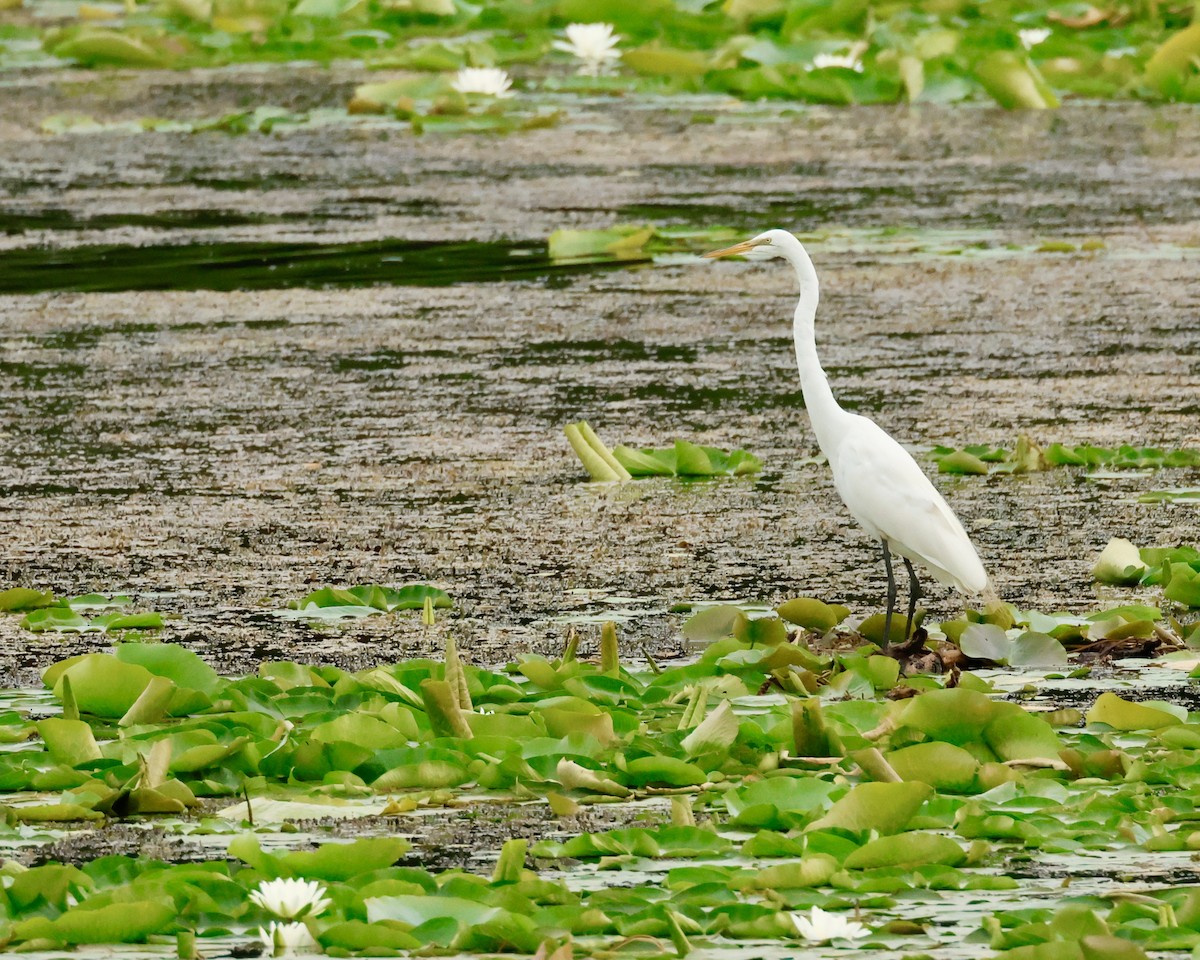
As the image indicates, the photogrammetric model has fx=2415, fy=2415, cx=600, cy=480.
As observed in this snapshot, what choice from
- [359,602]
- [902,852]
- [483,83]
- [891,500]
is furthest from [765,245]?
[483,83]

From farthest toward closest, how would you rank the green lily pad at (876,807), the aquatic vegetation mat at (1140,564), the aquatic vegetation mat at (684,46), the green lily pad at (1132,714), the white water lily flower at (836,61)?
1. the white water lily flower at (836,61)
2. the aquatic vegetation mat at (684,46)
3. the aquatic vegetation mat at (1140,564)
4. the green lily pad at (1132,714)
5. the green lily pad at (876,807)

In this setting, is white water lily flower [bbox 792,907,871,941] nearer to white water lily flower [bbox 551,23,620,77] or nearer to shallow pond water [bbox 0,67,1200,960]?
shallow pond water [bbox 0,67,1200,960]

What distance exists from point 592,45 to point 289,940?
13890 millimetres

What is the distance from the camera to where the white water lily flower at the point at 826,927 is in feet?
10.8

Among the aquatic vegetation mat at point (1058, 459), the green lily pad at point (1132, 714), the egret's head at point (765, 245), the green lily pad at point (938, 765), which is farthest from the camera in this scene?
the aquatic vegetation mat at point (1058, 459)

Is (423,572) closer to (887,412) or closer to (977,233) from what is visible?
(887,412)

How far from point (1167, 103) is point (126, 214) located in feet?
20.3

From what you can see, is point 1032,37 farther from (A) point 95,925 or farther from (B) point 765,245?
(A) point 95,925

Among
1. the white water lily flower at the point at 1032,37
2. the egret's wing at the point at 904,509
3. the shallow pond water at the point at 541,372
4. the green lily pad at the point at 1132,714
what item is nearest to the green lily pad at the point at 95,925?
the shallow pond water at the point at 541,372

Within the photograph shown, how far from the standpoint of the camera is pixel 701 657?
4.93m

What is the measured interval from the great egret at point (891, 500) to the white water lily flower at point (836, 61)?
9327mm

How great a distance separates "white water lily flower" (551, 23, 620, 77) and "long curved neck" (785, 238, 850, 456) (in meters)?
10.9

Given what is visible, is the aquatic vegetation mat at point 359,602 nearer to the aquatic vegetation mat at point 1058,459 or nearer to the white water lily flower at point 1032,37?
the aquatic vegetation mat at point 1058,459

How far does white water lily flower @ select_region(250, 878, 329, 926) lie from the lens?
337 centimetres
